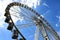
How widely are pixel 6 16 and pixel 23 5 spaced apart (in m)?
6.46

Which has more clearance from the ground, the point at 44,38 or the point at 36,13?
the point at 36,13

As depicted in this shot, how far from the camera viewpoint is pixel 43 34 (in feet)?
159

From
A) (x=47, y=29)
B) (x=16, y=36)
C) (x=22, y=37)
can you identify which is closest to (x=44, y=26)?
(x=47, y=29)

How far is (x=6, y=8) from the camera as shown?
47.3 m

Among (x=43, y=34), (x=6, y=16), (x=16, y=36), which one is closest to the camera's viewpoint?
(x=16, y=36)

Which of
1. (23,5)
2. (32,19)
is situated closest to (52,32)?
(32,19)

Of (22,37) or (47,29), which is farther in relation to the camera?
(47,29)

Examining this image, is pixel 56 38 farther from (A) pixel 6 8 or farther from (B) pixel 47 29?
(A) pixel 6 8

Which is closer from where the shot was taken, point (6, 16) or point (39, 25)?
point (6, 16)

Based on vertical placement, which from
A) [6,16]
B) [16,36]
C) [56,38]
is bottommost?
[16,36]

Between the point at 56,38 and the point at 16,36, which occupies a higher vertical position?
the point at 56,38

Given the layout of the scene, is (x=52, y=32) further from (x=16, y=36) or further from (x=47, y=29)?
(x=16, y=36)

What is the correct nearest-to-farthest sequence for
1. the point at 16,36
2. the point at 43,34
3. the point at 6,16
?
the point at 16,36 → the point at 6,16 → the point at 43,34

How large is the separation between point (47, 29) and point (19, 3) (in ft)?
25.7
